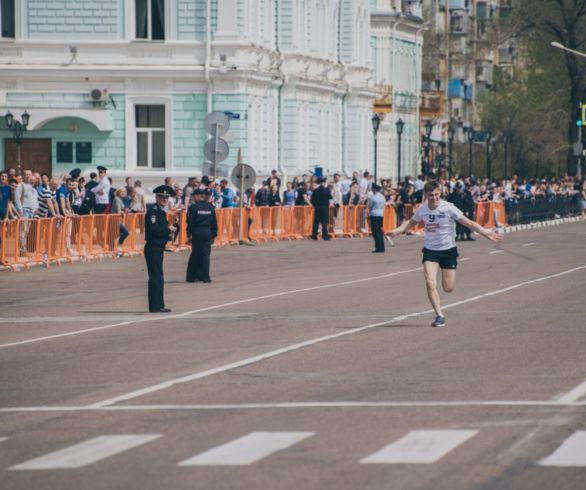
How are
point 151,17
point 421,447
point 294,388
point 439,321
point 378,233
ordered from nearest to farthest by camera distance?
1. point 421,447
2. point 294,388
3. point 439,321
4. point 378,233
5. point 151,17

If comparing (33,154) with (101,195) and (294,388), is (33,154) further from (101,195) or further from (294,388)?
(294,388)

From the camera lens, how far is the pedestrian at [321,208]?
131 ft

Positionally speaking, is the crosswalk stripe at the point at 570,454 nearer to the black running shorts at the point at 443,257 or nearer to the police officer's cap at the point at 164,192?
the black running shorts at the point at 443,257

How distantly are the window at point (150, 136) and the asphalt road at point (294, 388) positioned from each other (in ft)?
77.9

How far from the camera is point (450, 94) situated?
348 feet

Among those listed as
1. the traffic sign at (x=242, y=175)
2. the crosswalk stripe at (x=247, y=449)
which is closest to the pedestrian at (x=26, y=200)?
the traffic sign at (x=242, y=175)

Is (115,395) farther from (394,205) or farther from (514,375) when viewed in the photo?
(394,205)

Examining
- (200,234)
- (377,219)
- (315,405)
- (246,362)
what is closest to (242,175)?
(377,219)

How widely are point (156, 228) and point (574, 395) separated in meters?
9.52

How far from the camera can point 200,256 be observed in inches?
992

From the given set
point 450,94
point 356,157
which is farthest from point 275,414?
point 450,94

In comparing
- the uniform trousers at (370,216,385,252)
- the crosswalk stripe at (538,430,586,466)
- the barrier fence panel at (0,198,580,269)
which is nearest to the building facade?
the barrier fence panel at (0,198,580,269)

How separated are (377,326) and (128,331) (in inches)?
119

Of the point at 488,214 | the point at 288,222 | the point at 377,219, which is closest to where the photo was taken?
the point at 377,219
